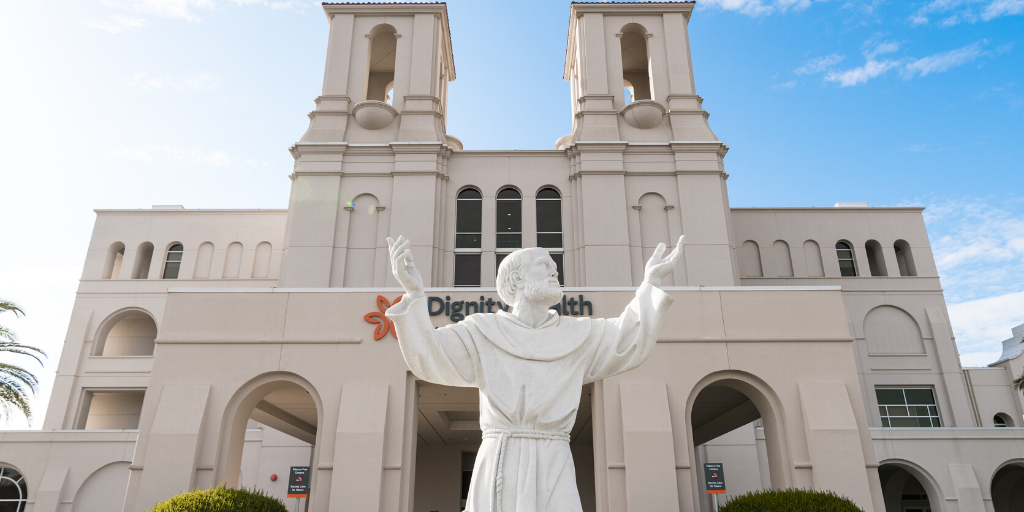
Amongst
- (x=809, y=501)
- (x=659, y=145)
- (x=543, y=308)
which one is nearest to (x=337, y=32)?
(x=659, y=145)

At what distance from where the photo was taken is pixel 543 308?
4828mm

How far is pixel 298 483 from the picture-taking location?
15.5m

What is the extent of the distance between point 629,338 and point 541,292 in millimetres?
694

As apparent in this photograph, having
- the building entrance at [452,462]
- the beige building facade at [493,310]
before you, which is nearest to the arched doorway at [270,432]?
the beige building facade at [493,310]

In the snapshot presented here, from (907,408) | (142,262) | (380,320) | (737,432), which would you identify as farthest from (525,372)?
(142,262)

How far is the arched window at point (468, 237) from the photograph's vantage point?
1024 inches

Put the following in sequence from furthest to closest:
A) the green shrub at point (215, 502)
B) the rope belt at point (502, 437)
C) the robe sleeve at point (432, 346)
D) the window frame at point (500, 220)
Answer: the window frame at point (500, 220) < the green shrub at point (215, 502) < the robe sleeve at point (432, 346) < the rope belt at point (502, 437)

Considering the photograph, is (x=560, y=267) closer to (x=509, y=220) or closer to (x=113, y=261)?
(x=509, y=220)

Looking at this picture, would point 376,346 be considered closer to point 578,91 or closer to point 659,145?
point 659,145

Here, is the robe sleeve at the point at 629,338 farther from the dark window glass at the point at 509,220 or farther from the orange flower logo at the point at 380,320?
the dark window glass at the point at 509,220

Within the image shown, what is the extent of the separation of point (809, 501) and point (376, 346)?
10.4m

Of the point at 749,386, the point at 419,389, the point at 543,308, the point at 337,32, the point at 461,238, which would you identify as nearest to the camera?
the point at 543,308

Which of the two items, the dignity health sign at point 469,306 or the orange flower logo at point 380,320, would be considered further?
the dignity health sign at point 469,306

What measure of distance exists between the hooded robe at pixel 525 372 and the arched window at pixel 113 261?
3433 cm
